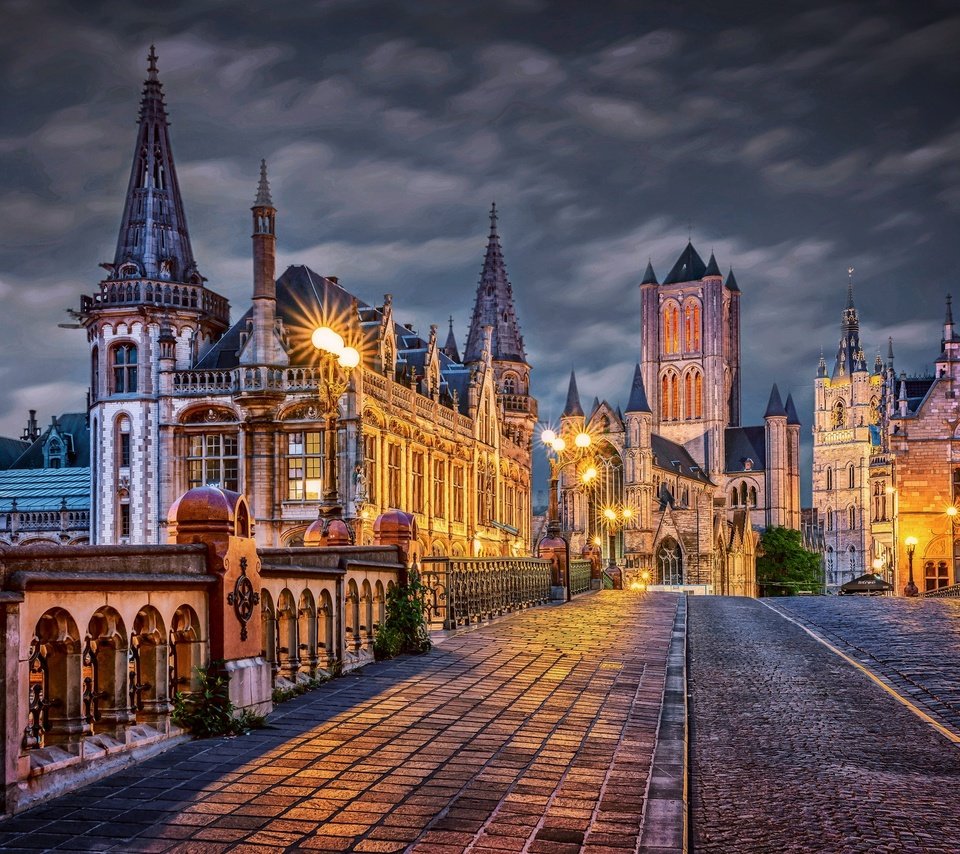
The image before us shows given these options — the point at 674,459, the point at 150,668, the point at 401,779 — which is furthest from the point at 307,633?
the point at 674,459

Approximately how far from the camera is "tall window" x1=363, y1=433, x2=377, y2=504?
147ft

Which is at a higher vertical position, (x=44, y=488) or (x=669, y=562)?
(x=44, y=488)

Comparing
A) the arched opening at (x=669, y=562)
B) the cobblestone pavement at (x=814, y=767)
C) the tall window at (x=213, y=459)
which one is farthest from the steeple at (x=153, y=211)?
the arched opening at (x=669, y=562)

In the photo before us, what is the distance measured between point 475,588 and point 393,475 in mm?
30109

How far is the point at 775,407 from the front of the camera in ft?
445

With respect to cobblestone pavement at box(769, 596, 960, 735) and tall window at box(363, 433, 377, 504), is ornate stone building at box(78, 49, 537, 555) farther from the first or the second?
cobblestone pavement at box(769, 596, 960, 735)

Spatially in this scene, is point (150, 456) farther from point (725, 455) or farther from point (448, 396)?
point (725, 455)

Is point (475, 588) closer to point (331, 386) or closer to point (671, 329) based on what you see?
point (331, 386)

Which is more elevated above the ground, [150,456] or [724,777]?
[150,456]

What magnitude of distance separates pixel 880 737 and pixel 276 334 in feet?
126

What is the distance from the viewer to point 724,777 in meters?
7.86

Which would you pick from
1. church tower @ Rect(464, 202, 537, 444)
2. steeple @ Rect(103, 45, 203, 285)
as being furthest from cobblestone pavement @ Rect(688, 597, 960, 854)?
church tower @ Rect(464, 202, 537, 444)

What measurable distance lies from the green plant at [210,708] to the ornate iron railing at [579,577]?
22059 mm

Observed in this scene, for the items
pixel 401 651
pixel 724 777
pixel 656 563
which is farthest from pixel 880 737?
pixel 656 563
